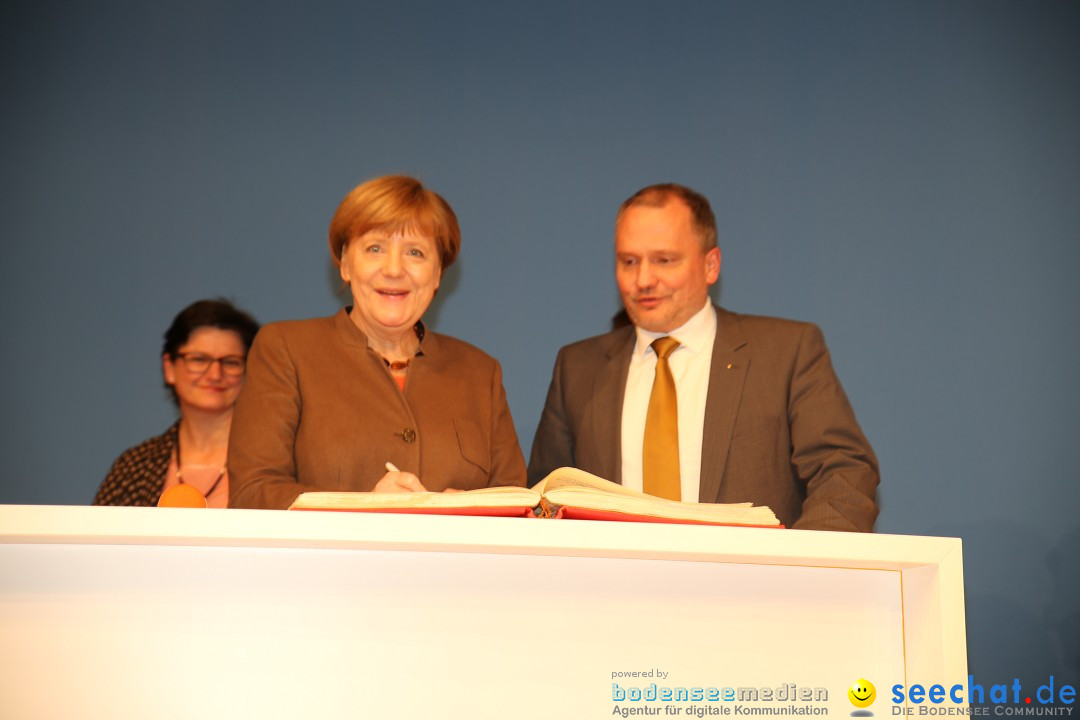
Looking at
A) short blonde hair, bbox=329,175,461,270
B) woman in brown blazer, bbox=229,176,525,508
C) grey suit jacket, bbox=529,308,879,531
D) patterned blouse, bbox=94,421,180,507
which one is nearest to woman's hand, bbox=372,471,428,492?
woman in brown blazer, bbox=229,176,525,508

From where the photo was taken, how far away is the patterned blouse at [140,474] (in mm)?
3879

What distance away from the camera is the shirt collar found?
3.17m

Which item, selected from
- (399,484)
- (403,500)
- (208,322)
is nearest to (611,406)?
(399,484)

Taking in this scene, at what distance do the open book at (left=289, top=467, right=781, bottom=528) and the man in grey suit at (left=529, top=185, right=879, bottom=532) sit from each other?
3.21ft

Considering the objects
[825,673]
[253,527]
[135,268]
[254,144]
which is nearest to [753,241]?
[254,144]

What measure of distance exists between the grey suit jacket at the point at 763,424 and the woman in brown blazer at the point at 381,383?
36cm

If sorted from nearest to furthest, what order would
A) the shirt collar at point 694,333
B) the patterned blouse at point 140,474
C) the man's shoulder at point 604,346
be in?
the shirt collar at point 694,333
the man's shoulder at point 604,346
the patterned blouse at point 140,474

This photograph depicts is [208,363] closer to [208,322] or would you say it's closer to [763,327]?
[208,322]

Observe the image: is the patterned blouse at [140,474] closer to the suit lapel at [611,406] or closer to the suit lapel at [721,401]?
the suit lapel at [611,406]

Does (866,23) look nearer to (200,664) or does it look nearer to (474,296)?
(474,296)

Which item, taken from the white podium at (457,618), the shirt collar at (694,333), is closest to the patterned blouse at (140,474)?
the shirt collar at (694,333)

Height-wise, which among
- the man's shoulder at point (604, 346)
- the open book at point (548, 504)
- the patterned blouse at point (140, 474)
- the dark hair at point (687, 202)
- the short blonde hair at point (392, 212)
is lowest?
the open book at point (548, 504)

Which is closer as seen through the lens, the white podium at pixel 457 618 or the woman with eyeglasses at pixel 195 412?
the white podium at pixel 457 618

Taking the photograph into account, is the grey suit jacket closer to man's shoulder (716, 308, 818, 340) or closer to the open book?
man's shoulder (716, 308, 818, 340)
